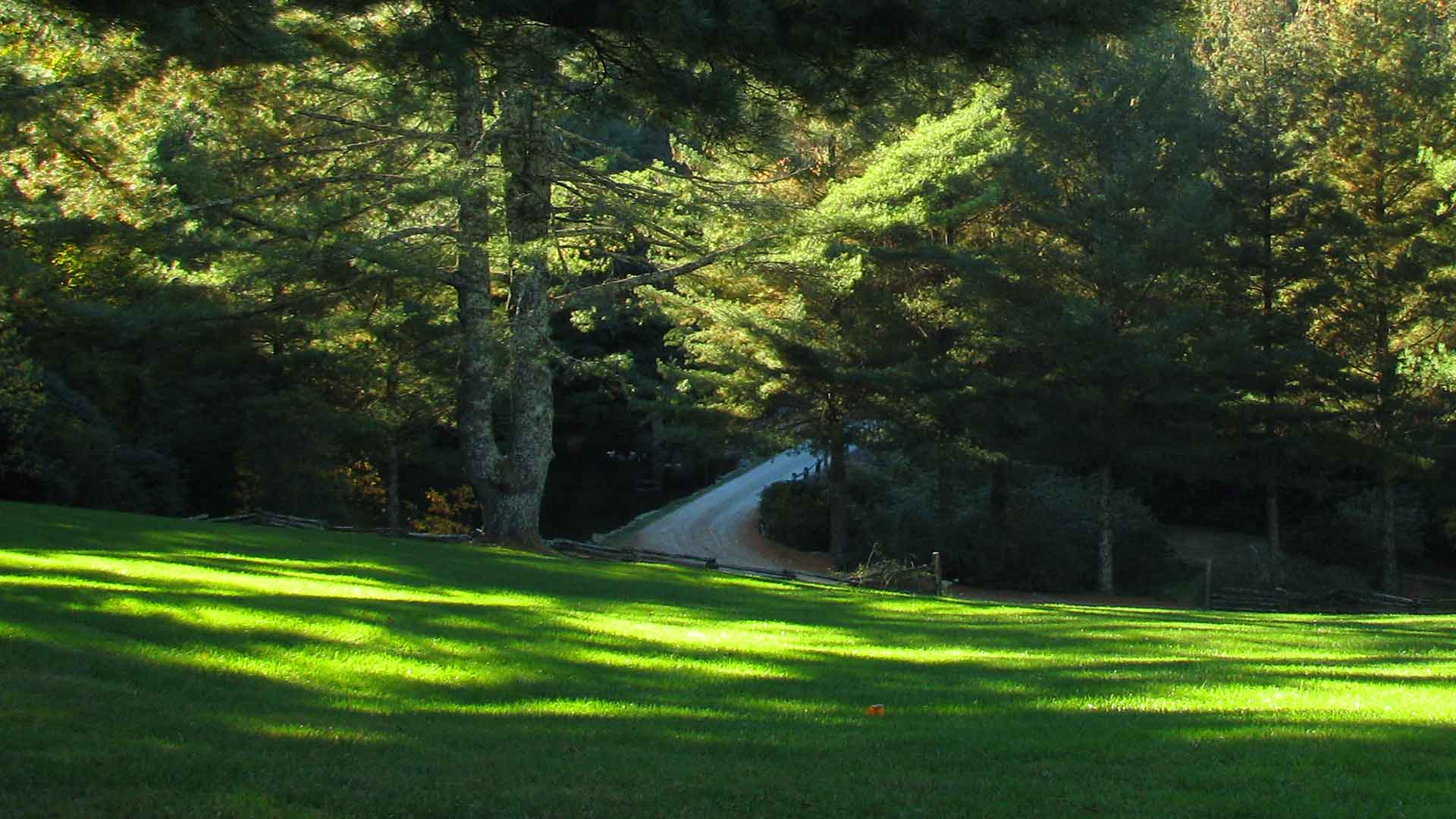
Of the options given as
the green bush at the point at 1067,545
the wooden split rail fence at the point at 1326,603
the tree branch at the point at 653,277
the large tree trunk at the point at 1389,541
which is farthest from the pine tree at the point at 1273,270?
the tree branch at the point at 653,277

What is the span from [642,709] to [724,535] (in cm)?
2306

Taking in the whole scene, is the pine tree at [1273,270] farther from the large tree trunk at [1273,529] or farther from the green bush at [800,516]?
the green bush at [800,516]

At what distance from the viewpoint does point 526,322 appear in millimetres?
18625

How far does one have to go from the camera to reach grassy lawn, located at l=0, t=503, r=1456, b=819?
526cm

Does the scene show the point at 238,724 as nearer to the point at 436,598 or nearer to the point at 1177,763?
the point at 1177,763

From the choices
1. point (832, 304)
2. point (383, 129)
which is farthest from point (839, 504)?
point (383, 129)

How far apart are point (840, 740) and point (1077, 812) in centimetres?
160

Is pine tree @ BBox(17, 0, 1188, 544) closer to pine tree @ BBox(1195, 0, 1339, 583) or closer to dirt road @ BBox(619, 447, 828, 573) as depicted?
dirt road @ BBox(619, 447, 828, 573)

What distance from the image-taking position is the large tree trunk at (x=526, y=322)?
1800cm

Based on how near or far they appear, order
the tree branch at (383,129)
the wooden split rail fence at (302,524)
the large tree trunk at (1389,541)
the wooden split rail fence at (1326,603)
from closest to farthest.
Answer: the tree branch at (383,129) < the wooden split rail fence at (302,524) < the wooden split rail fence at (1326,603) < the large tree trunk at (1389,541)

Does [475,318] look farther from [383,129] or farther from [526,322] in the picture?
[383,129]

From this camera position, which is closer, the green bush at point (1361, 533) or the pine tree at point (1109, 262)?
the pine tree at point (1109, 262)

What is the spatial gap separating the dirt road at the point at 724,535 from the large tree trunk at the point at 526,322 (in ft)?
22.8

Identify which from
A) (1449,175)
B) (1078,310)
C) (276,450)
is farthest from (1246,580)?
(276,450)
